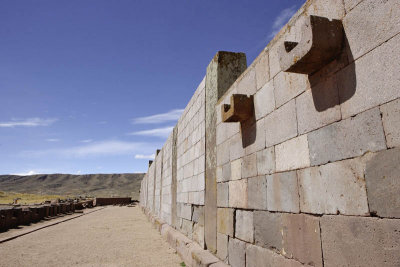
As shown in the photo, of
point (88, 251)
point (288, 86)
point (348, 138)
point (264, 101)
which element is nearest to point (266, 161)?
point (264, 101)

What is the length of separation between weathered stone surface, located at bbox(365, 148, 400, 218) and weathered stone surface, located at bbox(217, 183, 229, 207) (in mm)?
2526

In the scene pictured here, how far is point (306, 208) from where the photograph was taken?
2293 mm

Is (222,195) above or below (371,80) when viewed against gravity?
below

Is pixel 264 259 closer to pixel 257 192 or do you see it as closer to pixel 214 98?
pixel 257 192

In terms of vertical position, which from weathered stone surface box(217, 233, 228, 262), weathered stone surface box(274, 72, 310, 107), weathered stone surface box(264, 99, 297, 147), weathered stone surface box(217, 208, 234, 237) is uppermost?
weathered stone surface box(274, 72, 310, 107)

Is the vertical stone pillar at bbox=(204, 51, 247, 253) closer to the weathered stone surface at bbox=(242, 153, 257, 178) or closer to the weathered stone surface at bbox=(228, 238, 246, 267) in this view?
the weathered stone surface at bbox=(228, 238, 246, 267)

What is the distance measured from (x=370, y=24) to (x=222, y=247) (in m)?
3.35

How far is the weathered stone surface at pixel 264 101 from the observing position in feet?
9.81

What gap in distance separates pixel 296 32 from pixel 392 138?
1.38m

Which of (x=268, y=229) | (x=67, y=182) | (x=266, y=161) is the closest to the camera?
(x=268, y=229)

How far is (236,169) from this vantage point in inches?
152

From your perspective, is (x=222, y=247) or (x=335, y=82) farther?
(x=222, y=247)

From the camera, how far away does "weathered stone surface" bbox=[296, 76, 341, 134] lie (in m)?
2.06

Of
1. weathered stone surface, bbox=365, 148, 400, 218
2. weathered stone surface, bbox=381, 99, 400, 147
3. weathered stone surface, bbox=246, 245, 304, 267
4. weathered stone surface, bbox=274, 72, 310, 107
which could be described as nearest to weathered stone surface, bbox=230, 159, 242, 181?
weathered stone surface, bbox=246, 245, 304, 267
